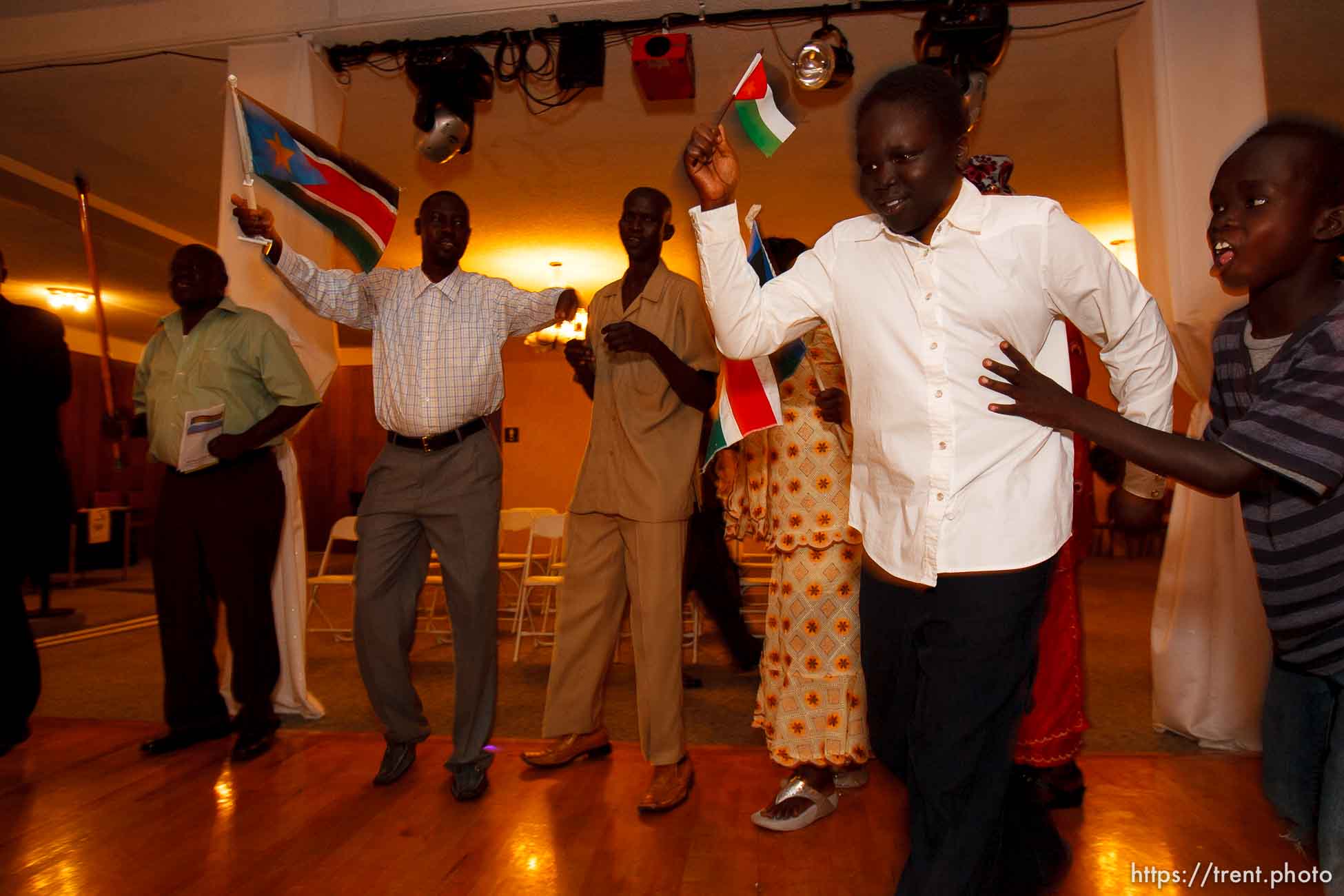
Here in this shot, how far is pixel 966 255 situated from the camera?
62.7 inches

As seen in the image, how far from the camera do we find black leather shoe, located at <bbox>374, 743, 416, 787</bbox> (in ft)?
9.34

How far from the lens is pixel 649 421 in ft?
9.32

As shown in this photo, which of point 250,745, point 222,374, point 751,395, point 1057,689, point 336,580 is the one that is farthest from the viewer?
point 336,580

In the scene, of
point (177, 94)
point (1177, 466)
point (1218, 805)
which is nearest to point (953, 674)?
point (1177, 466)

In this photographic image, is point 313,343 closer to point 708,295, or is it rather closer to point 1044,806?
point 708,295

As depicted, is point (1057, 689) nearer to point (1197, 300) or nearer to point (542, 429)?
point (1197, 300)

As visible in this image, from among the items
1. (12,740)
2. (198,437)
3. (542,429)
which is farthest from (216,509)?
(542,429)

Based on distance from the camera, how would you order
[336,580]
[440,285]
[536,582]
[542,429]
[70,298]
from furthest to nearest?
A: [542,429] < [70,298] < [336,580] < [536,582] < [440,285]

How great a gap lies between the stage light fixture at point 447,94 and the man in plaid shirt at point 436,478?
1.86 meters

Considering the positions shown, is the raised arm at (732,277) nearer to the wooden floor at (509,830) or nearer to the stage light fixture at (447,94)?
the wooden floor at (509,830)

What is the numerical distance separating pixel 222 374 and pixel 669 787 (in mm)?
2132

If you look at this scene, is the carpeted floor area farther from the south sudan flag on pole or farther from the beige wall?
the beige wall

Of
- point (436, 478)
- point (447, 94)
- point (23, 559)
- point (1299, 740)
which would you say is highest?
point (447, 94)

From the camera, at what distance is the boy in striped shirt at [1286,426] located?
1433mm
